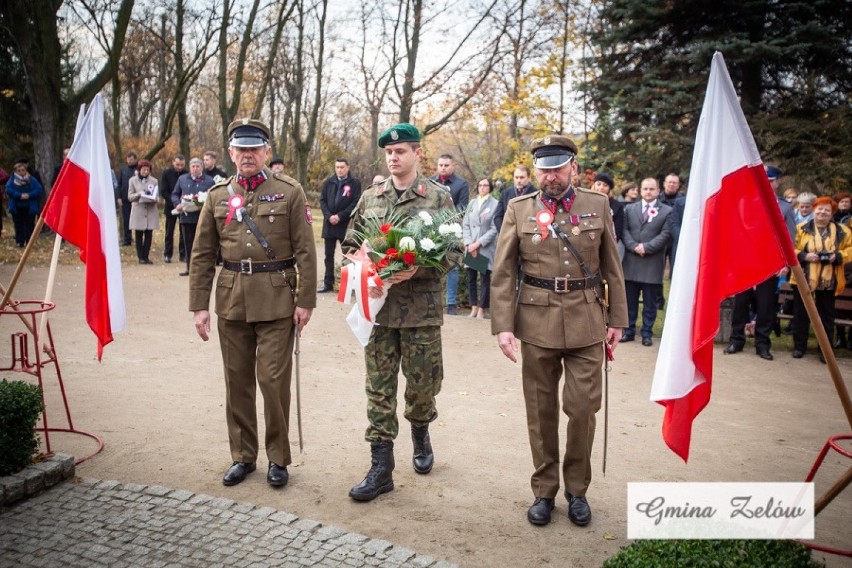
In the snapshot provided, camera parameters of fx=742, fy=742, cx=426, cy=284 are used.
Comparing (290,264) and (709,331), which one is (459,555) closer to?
(709,331)

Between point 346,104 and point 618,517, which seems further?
point 346,104

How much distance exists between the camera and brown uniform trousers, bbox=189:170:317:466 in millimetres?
4844

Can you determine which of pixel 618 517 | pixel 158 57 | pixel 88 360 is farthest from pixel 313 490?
pixel 158 57

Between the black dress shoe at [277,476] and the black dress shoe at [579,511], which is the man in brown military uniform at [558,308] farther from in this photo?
the black dress shoe at [277,476]

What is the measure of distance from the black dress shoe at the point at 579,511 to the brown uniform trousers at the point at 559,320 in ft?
0.19

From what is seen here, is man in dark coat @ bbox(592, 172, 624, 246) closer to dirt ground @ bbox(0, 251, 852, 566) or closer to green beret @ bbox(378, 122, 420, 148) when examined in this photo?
dirt ground @ bbox(0, 251, 852, 566)

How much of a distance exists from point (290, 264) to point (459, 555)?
2185 millimetres

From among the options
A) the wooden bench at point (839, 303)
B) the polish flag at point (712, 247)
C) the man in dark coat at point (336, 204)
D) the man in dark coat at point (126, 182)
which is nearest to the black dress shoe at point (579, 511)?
the polish flag at point (712, 247)

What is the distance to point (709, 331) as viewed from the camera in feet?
11.9

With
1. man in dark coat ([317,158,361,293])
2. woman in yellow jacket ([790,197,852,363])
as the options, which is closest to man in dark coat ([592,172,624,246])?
woman in yellow jacket ([790,197,852,363])

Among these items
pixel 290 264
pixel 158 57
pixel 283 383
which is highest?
pixel 158 57

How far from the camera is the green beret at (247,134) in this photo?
16.0ft

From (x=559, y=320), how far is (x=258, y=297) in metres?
1.93

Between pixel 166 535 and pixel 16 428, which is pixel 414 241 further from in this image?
pixel 16 428
